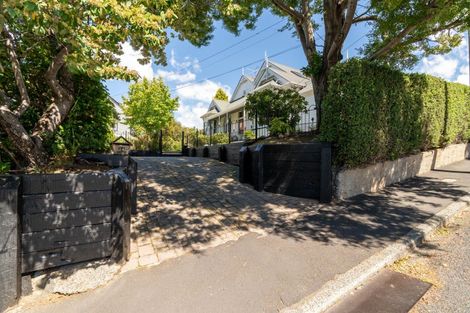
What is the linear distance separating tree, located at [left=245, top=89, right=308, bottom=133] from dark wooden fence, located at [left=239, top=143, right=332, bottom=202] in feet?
9.61

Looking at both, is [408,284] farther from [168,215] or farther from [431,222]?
[168,215]

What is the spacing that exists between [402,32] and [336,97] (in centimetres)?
337

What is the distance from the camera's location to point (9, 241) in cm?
240

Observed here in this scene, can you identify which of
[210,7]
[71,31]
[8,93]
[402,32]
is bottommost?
[8,93]

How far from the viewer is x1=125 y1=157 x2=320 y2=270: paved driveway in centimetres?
365

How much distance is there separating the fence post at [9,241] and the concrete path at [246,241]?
0.20m

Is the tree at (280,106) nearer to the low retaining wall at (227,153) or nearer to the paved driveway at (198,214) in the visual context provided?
the low retaining wall at (227,153)

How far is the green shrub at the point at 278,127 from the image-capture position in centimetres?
860

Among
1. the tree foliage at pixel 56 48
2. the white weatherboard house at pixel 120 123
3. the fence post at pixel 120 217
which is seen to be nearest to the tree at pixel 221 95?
the white weatherboard house at pixel 120 123

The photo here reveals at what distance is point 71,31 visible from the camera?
257cm

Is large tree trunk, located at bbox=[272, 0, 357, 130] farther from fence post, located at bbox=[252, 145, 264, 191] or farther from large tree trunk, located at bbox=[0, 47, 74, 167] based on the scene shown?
large tree trunk, located at bbox=[0, 47, 74, 167]

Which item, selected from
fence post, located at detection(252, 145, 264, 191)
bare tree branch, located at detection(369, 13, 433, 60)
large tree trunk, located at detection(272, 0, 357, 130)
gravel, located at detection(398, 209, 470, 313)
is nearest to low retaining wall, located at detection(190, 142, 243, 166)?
fence post, located at detection(252, 145, 264, 191)

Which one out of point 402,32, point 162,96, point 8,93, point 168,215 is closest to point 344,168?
point 168,215

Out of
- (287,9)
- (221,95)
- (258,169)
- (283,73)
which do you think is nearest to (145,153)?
(258,169)
